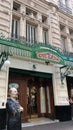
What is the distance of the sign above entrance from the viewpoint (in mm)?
8758

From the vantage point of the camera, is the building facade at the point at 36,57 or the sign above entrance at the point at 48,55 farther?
the sign above entrance at the point at 48,55

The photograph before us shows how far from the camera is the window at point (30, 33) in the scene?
10893 mm

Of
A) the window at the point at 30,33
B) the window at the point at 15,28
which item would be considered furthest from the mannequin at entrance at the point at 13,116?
the window at the point at 30,33

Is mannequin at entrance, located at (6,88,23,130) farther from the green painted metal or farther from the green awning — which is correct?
the green awning

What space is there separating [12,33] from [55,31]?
3.63m

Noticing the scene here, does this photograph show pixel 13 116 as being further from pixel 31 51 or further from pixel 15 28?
pixel 15 28

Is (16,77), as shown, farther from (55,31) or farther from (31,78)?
(55,31)

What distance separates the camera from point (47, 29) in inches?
474

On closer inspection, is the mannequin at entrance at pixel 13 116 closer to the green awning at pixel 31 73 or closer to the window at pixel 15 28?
the green awning at pixel 31 73

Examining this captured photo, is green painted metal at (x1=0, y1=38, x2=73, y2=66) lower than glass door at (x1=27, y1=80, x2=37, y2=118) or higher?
higher

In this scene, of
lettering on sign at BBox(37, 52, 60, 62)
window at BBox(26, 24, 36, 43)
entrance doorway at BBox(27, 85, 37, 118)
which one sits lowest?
entrance doorway at BBox(27, 85, 37, 118)

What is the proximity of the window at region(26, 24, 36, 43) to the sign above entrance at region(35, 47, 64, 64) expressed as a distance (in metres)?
2.07

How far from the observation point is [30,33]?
36.7 ft

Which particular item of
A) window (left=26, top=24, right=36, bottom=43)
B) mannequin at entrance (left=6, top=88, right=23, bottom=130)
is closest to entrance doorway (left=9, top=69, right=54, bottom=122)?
window (left=26, top=24, right=36, bottom=43)
